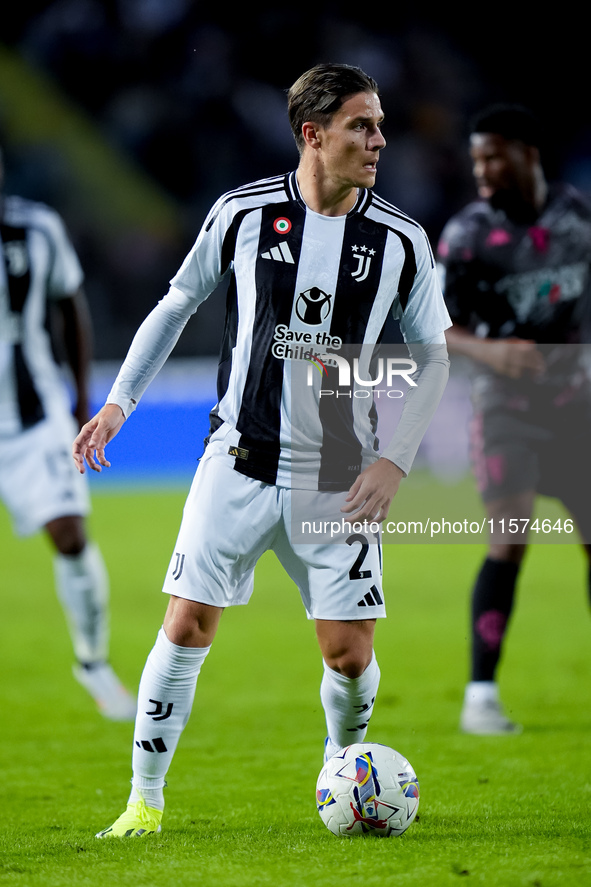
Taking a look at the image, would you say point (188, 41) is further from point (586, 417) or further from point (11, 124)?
point (586, 417)

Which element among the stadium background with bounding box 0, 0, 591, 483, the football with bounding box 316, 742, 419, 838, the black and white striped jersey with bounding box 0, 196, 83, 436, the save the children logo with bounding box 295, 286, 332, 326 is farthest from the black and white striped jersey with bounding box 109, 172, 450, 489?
the stadium background with bounding box 0, 0, 591, 483

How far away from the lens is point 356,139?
291 centimetres

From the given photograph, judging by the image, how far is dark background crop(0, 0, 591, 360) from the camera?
1591 centimetres

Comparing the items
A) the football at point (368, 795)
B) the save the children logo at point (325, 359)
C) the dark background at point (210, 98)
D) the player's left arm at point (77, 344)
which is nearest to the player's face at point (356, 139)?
the save the children logo at point (325, 359)

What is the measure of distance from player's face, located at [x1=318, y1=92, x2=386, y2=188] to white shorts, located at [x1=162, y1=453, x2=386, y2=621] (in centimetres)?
81

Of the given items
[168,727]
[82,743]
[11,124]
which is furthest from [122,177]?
[168,727]

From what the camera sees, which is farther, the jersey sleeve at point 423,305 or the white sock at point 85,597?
the white sock at point 85,597

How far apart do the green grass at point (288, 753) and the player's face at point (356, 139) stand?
5.56 feet

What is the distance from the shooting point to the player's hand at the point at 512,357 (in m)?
4.34

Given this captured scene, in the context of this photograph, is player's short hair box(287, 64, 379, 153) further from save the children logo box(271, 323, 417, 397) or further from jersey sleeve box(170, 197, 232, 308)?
save the children logo box(271, 323, 417, 397)

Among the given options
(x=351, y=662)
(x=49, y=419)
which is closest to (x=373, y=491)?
(x=351, y=662)

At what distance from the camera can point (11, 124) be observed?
16.9 metres

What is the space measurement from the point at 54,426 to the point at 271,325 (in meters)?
2.50

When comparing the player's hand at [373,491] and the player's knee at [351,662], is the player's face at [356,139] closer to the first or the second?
the player's hand at [373,491]
